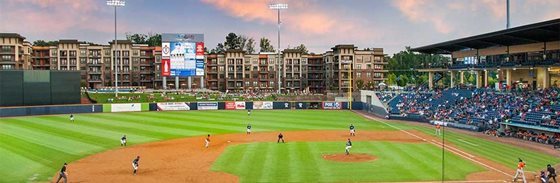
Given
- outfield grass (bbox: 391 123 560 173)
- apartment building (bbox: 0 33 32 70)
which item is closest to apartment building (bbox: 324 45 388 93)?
outfield grass (bbox: 391 123 560 173)

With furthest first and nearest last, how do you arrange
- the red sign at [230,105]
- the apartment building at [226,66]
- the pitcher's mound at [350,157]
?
the apartment building at [226,66] < the red sign at [230,105] < the pitcher's mound at [350,157]

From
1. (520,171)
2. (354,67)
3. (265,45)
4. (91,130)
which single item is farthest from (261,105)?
(265,45)

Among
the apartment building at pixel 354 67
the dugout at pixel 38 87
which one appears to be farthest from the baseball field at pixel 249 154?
the apartment building at pixel 354 67

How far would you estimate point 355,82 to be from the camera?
12631 cm

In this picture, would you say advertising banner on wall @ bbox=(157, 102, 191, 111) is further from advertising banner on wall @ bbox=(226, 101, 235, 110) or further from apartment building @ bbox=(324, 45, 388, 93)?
apartment building @ bbox=(324, 45, 388, 93)

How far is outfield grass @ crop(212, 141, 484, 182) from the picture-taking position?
1176 inches

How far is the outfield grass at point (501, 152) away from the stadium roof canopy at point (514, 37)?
14.2m

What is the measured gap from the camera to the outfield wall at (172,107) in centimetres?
7438

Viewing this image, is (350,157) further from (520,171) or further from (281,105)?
(281,105)

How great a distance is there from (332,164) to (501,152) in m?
15.1

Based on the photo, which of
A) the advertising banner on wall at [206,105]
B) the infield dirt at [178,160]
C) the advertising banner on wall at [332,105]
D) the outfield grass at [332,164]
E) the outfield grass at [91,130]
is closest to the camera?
the outfield grass at [332,164]

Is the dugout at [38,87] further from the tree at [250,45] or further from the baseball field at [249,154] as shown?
the tree at [250,45]

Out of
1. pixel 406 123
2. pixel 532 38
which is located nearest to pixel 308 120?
pixel 406 123

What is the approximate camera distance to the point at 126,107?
83.5 meters
